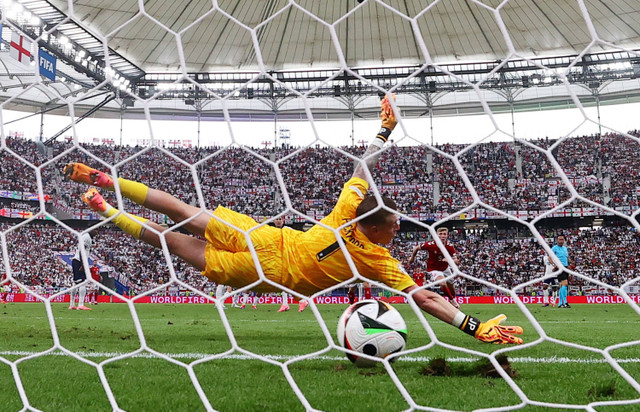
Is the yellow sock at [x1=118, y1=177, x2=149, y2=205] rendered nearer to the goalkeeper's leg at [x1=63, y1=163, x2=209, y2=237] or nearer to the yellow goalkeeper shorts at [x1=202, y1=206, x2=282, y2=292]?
the goalkeeper's leg at [x1=63, y1=163, x2=209, y2=237]

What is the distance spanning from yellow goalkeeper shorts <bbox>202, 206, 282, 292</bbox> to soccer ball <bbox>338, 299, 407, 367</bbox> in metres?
0.58

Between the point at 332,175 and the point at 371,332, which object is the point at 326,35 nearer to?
the point at 332,175

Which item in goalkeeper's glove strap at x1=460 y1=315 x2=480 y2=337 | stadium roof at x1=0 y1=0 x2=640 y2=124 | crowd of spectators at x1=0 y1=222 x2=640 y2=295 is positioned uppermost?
stadium roof at x1=0 y1=0 x2=640 y2=124

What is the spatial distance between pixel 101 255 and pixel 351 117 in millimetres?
13838

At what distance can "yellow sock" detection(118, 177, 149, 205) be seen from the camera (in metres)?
3.01

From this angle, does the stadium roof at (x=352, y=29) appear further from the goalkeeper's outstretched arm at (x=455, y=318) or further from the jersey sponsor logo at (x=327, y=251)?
the goalkeeper's outstretched arm at (x=455, y=318)

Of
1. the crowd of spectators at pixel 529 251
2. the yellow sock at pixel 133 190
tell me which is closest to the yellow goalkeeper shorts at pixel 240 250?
the yellow sock at pixel 133 190

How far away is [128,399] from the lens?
1.85m

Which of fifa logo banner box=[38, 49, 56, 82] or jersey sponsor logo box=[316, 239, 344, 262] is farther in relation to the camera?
fifa logo banner box=[38, 49, 56, 82]

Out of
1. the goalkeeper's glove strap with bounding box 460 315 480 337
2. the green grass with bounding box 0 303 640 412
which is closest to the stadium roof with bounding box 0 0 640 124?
the green grass with bounding box 0 303 640 412

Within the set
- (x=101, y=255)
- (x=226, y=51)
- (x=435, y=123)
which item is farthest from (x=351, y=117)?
(x=226, y=51)

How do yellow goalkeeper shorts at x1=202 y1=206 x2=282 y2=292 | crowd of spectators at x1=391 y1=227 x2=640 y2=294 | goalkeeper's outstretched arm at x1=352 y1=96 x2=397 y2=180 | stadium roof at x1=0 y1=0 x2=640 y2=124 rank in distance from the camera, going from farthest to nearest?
crowd of spectators at x1=391 y1=227 x2=640 y2=294 → stadium roof at x1=0 y1=0 x2=640 y2=124 → yellow goalkeeper shorts at x1=202 y1=206 x2=282 y2=292 → goalkeeper's outstretched arm at x1=352 y1=96 x2=397 y2=180

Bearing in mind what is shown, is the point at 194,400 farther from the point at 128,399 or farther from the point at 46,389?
the point at 46,389

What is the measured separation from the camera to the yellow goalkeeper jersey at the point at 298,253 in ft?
9.74
